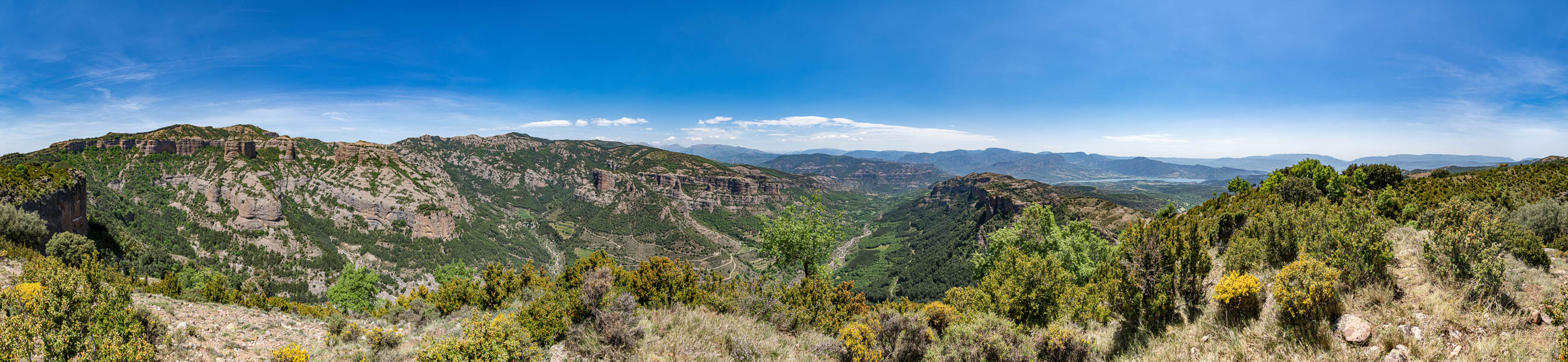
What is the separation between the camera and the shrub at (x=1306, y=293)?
294 inches

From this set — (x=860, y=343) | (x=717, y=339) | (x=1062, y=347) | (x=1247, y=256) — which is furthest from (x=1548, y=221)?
(x=717, y=339)

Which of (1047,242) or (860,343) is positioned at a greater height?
(860,343)

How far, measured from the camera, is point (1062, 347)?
9078 millimetres

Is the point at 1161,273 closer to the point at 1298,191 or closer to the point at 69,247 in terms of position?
the point at 1298,191

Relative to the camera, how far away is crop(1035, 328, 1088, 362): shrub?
30.1ft

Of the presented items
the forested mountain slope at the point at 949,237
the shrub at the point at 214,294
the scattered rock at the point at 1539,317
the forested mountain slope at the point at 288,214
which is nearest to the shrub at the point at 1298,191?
the scattered rock at the point at 1539,317

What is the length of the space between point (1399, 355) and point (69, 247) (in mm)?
49680

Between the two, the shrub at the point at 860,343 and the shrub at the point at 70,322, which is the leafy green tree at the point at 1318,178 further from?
the shrub at the point at 70,322

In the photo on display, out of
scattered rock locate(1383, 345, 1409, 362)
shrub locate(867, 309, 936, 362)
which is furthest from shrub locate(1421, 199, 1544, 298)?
shrub locate(867, 309, 936, 362)

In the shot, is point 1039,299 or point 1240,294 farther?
point 1039,299

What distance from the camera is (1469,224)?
319 inches

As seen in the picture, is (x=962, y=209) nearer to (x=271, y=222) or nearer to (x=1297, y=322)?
(x=1297, y=322)

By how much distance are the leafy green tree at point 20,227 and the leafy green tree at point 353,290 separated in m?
14.0

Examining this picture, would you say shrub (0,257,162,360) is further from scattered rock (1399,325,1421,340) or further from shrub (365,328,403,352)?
scattered rock (1399,325,1421,340)
